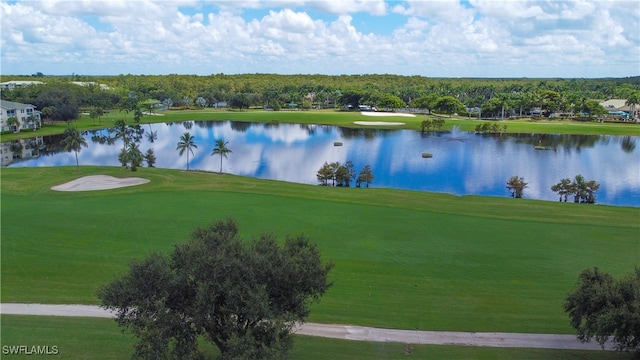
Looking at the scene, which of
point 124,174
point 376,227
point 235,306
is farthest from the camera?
point 124,174

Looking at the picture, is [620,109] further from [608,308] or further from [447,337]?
[447,337]

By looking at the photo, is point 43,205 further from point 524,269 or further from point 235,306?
point 524,269

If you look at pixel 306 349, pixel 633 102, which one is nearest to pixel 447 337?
pixel 306 349

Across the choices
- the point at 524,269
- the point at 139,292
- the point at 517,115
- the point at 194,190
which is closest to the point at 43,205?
the point at 194,190

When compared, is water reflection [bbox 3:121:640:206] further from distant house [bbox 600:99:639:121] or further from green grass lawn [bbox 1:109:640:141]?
distant house [bbox 600:99:639:121]

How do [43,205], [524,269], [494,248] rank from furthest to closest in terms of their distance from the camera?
[43,205], [494,248], [524,269]
